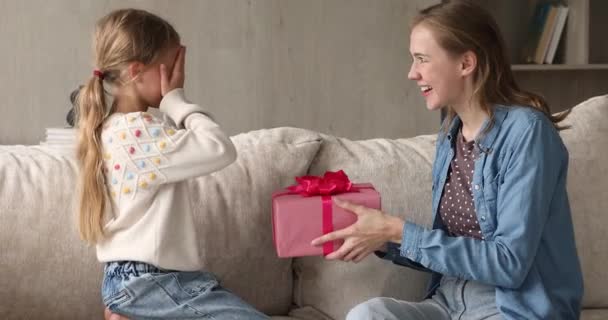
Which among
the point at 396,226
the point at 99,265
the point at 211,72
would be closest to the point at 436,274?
the point at 396,226

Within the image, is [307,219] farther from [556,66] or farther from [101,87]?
[556,66]

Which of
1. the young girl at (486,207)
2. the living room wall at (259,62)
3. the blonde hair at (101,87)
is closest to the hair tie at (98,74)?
the blonde hair at (101,87)

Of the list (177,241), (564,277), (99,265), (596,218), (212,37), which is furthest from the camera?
(212,37)

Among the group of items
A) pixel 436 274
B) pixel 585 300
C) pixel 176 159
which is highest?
pixel 176 159

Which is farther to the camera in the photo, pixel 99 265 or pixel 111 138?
pixel 99 265

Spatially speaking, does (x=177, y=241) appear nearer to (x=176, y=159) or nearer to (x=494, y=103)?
(x=176, y=159)

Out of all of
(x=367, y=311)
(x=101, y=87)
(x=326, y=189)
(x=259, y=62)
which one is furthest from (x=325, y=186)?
(x=259, y=62)

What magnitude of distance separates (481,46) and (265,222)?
64cm

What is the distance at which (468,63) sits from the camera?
1.73 meters

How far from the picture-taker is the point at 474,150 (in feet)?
5.78

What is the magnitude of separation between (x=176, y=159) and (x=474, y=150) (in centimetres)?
59

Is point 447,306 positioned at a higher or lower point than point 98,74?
lower

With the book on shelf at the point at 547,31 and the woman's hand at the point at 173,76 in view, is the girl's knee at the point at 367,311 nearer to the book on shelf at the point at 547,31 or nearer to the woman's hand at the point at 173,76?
the woman's hand at the point at 173,76

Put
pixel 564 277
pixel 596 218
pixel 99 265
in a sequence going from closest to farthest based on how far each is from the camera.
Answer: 1. pixel 564 277
2. pixel 99 265
3. pixel 596 218
